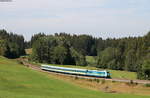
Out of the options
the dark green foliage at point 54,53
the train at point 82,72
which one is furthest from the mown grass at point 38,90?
the dark green foliage at point 54,53

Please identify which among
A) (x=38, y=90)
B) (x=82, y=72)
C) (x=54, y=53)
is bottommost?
(x=82, y=72)

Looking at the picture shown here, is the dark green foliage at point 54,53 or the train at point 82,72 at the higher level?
the dark green foliage at point 54,53

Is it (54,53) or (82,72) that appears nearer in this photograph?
(82,72)

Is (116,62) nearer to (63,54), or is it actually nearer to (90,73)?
(63,54)

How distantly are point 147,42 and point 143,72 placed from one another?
46.1m

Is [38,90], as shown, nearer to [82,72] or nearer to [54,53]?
[82,72]

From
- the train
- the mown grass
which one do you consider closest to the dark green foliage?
the train

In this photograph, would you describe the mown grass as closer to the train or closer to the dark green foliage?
the train

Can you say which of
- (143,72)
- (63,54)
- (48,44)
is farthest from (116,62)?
(143,72)

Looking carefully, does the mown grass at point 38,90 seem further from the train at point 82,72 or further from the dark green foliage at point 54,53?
the dark green foliage at point 54,53

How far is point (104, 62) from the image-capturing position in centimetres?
13175

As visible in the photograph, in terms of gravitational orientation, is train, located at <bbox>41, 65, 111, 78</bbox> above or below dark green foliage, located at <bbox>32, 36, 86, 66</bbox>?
below

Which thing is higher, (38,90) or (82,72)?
(38,90)

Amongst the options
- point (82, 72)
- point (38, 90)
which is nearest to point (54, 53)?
point (82, 72)
